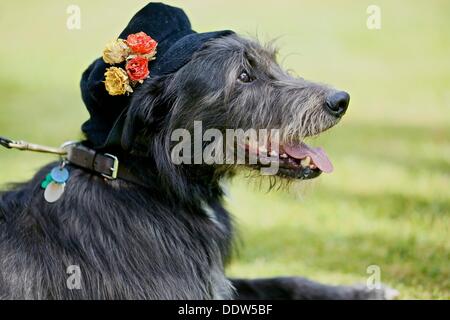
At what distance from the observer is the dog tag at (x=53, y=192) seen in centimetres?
497

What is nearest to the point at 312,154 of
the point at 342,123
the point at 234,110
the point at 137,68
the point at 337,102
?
the point at 337,102

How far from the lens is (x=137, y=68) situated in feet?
16.5

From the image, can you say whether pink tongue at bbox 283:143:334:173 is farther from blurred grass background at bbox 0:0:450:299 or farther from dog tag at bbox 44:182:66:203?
dog tag at bbox 44:182:66:203

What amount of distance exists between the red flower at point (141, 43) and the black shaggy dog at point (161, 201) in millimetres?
196

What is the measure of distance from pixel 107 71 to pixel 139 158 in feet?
1.91

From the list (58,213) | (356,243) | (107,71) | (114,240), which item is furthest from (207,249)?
(356,243)

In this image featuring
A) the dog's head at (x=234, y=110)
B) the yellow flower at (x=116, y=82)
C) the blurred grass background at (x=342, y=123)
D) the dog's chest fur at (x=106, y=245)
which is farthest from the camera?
the blurred grass background at (x=342, y=123)

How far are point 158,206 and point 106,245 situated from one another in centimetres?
41

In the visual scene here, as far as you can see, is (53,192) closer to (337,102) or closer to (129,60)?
(129,60)

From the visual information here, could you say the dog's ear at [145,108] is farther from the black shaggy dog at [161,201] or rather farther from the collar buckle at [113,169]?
the collar buckle at [113,169]

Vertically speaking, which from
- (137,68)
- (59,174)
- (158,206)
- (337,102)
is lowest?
(158,206)

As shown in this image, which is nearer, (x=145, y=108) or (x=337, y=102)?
(x=145, y=108)

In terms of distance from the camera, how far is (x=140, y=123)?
505 centimetres

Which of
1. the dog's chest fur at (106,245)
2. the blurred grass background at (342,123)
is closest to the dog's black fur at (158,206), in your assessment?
the dog's chest fur at (106,245)
